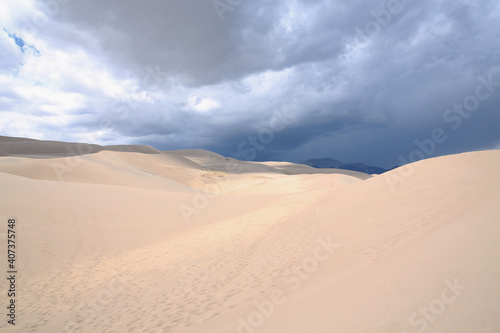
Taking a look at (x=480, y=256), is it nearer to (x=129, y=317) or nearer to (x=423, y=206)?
(x=423, y=206)

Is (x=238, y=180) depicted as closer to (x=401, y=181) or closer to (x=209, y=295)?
(x=401, y=181)

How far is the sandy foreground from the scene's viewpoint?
3.26m

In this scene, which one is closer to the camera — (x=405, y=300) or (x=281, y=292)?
(x=405, y=300)

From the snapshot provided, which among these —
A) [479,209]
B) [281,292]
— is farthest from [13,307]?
[479,209]

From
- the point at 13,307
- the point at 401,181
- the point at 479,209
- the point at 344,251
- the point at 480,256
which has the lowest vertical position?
the point at 13,307

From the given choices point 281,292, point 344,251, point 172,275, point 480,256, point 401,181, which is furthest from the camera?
point 401,181

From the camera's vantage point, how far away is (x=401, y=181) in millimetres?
11750

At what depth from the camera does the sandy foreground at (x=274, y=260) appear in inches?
128

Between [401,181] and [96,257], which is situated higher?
[401,181]

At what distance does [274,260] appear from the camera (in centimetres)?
714

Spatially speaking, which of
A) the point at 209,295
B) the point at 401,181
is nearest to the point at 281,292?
the point at 209,295

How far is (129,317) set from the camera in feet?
17.3

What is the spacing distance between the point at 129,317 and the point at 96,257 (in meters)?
4.73

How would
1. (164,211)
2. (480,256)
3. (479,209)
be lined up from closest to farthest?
(480,256), (479,209), (164,211)
